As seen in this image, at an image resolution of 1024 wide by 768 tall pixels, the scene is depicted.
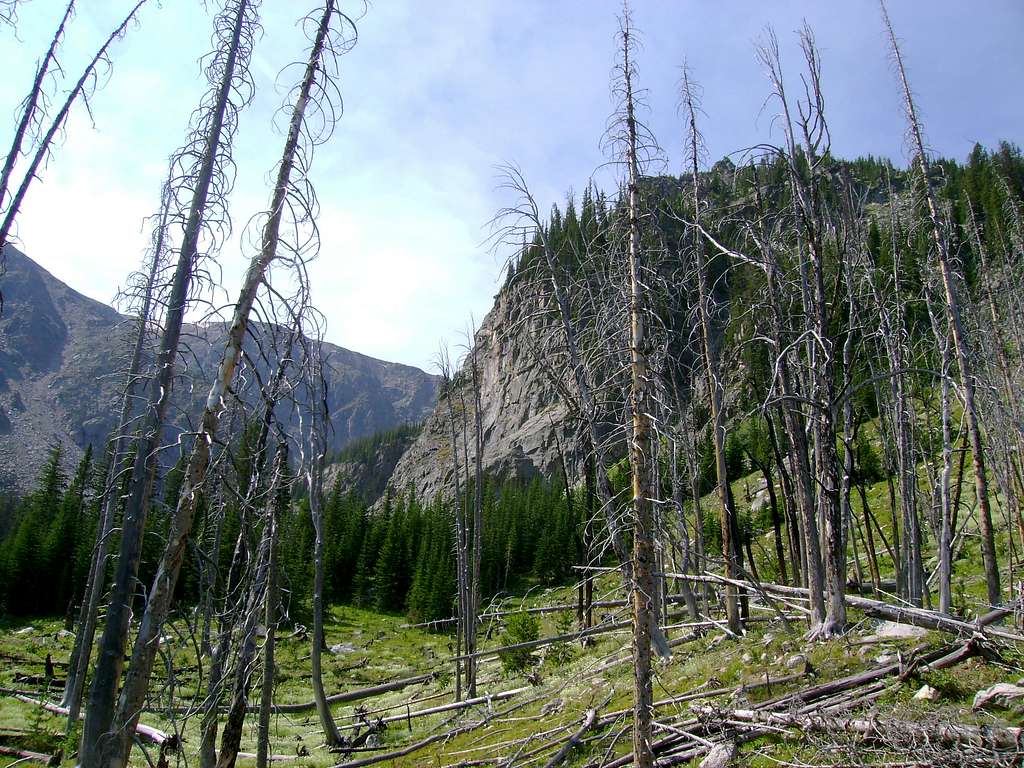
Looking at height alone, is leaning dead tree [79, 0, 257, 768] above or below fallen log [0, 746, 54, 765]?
above

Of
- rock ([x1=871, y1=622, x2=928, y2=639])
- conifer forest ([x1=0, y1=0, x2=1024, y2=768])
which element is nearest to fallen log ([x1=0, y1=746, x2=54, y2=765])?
conifer forest ([x1=0, y1=0, x2=1024, y2=768])

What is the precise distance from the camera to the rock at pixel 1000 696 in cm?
555

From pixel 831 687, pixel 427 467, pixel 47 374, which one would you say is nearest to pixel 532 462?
pixel 427 467

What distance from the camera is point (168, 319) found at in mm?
7004

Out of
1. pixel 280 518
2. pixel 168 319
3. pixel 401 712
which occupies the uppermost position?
pixel 168 319

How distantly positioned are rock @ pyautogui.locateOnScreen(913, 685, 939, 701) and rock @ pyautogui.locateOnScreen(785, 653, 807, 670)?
5.57 feet

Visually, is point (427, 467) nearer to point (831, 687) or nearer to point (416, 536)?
point (416, 536)

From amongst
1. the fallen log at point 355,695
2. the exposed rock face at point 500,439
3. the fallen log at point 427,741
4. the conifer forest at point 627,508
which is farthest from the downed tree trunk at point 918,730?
the exposed rock face at point 500,439

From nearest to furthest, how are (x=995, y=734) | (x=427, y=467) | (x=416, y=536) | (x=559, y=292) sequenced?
(x=995, y=734) < (x=559, y=292) < (x=416, y=536) < (x=427, y=467)

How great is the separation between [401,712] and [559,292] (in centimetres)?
1508

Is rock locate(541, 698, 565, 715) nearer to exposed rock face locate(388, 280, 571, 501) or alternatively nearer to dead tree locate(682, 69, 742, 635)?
dead tree locate(682, 69, 742, 635)

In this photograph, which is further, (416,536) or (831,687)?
(416,536)

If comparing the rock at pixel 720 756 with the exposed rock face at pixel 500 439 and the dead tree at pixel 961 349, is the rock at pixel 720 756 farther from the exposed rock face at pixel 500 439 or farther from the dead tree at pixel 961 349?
the exposed rock face at pixel 500 439

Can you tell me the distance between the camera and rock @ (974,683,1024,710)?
5.55 m
